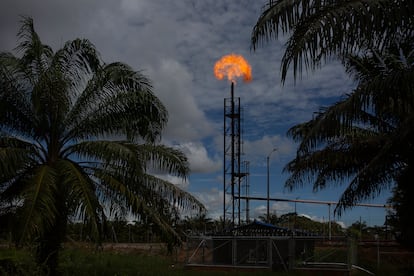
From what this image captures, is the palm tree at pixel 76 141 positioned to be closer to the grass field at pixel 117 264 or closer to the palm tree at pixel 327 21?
the grass field at pixel 117 264

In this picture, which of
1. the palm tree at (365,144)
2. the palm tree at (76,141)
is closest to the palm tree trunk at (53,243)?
the palm tree at (76,141)

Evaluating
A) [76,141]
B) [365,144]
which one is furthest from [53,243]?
[365,144]

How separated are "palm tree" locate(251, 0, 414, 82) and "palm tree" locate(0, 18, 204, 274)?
6.89 m

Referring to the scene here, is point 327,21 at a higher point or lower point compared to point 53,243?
higher

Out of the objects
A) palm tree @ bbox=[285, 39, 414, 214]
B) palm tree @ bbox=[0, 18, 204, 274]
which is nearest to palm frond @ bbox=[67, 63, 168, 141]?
palm tree @ bbox=[0, 18, 204, 274]

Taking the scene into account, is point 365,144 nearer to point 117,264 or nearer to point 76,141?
point 76,141

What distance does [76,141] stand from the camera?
48.8 ft

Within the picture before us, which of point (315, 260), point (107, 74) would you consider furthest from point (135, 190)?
point (315, 260)

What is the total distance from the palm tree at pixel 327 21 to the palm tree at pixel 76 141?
6.89m

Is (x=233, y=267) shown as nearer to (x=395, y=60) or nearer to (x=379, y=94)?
(x=395, y=60)

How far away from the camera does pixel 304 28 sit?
23.1 feet

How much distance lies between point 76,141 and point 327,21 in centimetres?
948

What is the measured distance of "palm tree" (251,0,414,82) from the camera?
6941mm

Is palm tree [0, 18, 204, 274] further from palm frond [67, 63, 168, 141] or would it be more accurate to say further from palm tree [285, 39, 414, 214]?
palm tree [285, 39, 414, 214]
